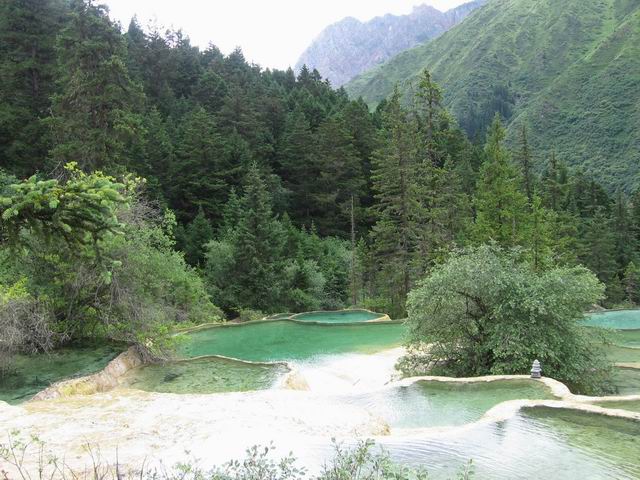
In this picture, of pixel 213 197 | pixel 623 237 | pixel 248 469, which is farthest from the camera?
pixel 623 237

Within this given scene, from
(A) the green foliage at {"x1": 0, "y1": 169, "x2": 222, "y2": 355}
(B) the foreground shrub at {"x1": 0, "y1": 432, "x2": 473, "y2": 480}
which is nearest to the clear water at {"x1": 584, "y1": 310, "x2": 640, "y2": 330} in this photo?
(A) the green foliage at {"x1": 0, "y1": 169, "x2": 222, "y2": 355}

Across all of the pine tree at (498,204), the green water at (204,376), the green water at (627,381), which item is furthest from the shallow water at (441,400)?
the pine tree at (498,204)

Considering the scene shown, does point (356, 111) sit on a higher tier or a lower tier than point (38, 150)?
higher

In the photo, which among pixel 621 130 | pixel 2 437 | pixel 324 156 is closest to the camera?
pixel 2 437

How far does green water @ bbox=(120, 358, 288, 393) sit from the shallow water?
3050mm

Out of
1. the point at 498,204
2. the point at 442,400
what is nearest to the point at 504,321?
the point at 442,400

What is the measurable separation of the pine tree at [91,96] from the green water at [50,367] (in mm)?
12070

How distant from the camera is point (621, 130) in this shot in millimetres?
86562

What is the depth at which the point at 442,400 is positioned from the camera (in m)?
10.8

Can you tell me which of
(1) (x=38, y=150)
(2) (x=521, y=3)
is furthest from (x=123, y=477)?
(2) (x=521, y=3)

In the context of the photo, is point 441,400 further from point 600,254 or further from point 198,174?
point 600,254

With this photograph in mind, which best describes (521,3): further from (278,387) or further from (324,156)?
(278,387)

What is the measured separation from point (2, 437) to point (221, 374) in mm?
6368

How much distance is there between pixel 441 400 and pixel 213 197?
1217 inches
